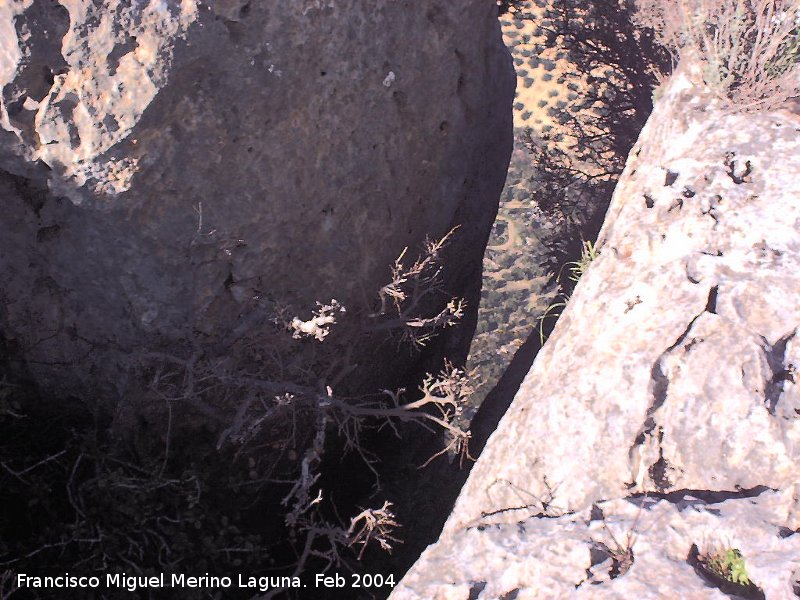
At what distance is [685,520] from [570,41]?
15.6 feet

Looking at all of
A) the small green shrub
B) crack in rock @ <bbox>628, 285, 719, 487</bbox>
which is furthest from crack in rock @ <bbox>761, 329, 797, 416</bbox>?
the small green shrub

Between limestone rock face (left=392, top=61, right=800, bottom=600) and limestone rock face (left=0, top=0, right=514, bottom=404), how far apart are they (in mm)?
1226

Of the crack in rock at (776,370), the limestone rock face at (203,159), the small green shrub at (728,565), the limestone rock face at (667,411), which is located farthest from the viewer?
the limestone rock face at (203,159)

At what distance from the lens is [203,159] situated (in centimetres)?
280

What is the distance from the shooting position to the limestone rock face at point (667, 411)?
1.82 meters

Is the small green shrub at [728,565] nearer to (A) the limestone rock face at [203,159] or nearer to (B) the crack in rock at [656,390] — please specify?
(B) the crack in rock at [656,390]

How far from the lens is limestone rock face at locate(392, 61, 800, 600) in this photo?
1817mm

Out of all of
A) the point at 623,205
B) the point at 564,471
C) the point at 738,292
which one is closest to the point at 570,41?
the point at 623,205

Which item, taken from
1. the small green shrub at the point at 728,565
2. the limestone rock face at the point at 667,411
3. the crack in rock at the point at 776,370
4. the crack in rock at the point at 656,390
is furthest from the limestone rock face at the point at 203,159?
the small green shrub at the point at 728,565

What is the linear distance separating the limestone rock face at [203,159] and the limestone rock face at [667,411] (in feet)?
4.02

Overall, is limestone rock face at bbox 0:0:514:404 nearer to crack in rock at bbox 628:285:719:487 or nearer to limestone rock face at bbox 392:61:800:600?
limestone rock face at bbox 392:61:800:600

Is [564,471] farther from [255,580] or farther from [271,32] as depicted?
[255,580]

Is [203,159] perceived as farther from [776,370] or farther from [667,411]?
[776,370]

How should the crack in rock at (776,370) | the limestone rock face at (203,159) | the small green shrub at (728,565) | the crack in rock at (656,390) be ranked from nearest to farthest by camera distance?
1. the small green shrub at (728,565)
2. the crack in rock at (776,370)
3. the crack in rock at (656,390)
4. the limestone rock face at (203,159)
